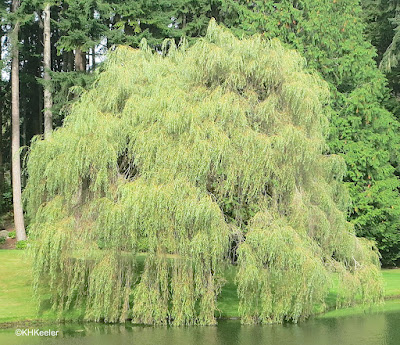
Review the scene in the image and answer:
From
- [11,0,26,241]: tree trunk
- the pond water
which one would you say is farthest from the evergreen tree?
[11,0,26,241]: tree trunk

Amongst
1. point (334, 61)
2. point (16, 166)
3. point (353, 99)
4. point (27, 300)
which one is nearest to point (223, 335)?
point (27, 300)

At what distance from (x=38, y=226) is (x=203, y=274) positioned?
4.74m

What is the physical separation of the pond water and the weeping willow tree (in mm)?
416

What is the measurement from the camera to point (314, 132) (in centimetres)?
1598

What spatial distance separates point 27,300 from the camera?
16.0m

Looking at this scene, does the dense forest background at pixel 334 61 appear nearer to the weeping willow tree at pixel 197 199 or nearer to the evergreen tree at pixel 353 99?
the evergreen tree at pixel 353 99

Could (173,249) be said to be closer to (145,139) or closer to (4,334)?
(145,139)

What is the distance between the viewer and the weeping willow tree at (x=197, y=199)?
1368cm
